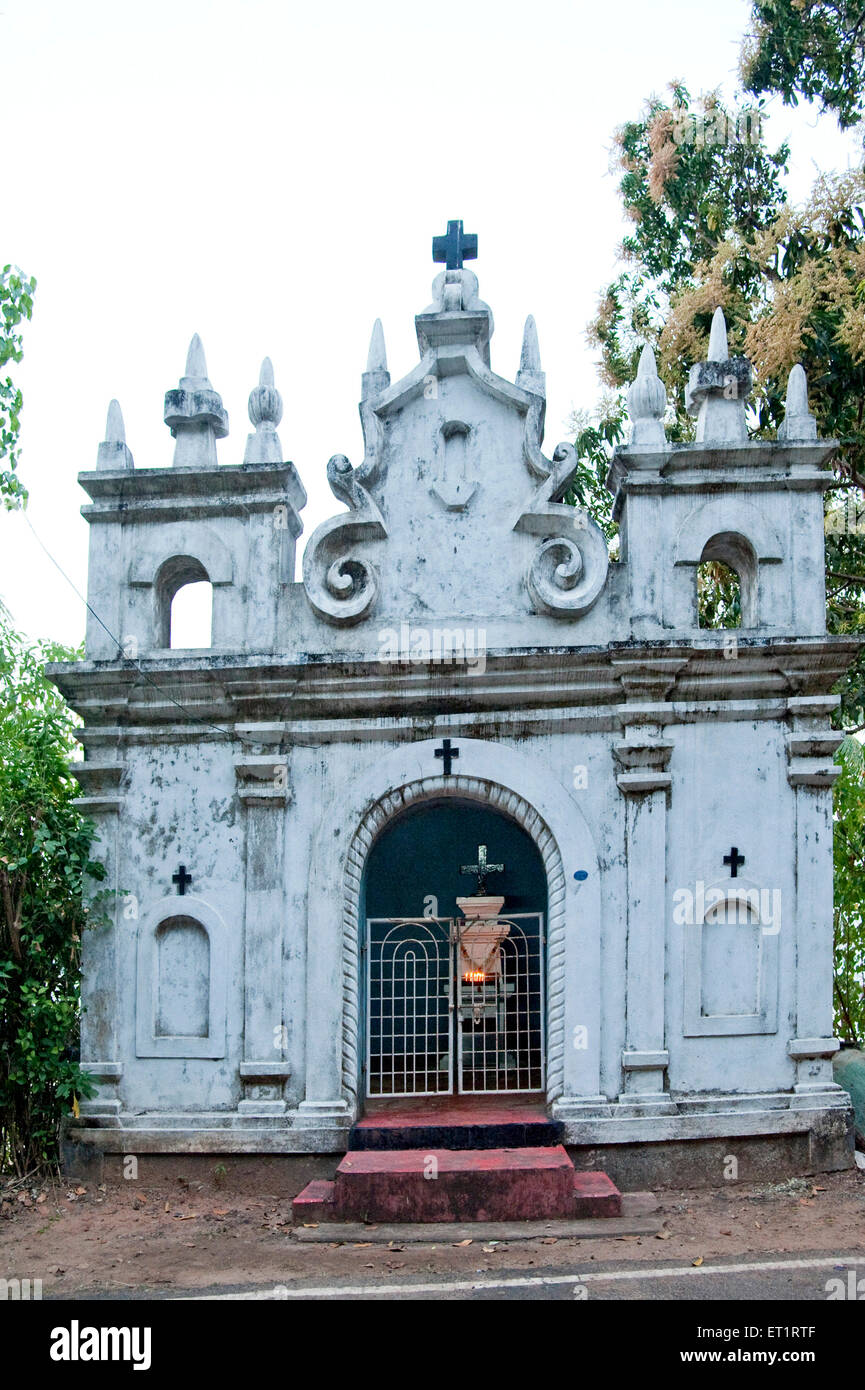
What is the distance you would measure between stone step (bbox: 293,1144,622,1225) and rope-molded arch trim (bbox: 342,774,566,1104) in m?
1.00

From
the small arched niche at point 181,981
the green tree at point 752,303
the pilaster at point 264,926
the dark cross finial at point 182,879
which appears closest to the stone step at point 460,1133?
the pilaster at point 264,926

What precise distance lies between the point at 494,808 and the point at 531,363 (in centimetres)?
388

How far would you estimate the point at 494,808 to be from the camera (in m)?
10.5

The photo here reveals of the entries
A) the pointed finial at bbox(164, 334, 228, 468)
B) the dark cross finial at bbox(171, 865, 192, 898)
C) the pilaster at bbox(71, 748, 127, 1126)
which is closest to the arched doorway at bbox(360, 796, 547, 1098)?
the dark cross finial at bbox(171, 865, 192, 898)

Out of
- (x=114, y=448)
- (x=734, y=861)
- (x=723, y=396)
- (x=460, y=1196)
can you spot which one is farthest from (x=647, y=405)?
(x=460, y=1196)

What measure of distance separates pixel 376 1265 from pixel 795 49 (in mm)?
14415

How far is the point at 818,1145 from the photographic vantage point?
389 inches

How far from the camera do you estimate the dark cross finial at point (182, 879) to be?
10.5 metres

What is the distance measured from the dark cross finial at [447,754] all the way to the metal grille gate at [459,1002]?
1461 millimetres

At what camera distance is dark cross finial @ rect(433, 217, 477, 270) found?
11.3 m

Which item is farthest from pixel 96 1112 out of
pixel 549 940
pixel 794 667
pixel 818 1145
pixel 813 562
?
pixel 813 562

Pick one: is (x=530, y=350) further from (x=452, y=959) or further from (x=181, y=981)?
(x=181, y=981)

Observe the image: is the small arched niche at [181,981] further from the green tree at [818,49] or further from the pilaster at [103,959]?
the green tree at [818,49]

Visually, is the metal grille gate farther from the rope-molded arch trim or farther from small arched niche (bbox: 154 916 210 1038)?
small arched niche (bbox: 154 916 210 1038)
